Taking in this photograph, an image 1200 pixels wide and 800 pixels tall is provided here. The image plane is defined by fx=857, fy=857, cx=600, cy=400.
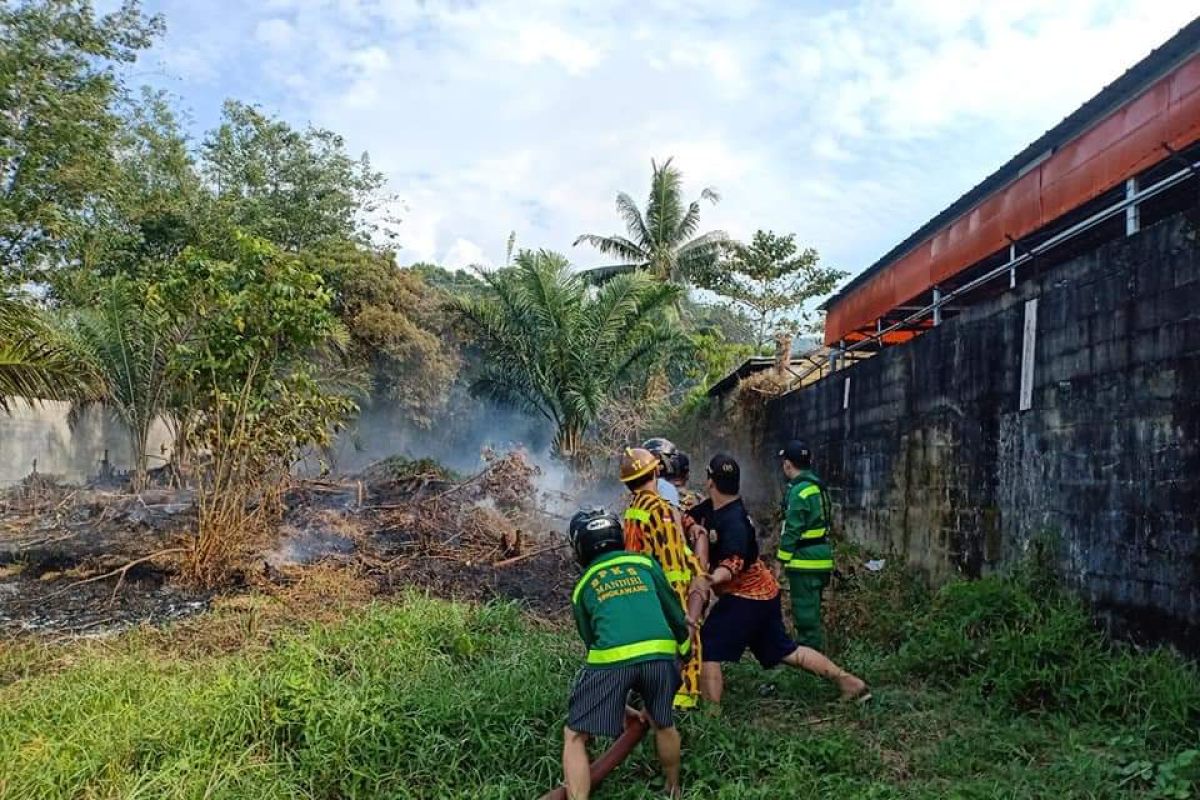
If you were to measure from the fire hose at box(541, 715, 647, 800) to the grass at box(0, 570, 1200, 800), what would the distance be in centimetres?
13

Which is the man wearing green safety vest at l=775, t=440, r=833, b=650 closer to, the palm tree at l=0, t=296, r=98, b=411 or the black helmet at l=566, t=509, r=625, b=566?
the black helmet at l=566, t=509, r=625, b=566

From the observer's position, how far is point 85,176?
1684cm

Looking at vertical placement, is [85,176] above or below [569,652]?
above

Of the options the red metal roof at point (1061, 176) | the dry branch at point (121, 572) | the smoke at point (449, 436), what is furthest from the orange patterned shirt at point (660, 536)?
the smoke at point (449, 436)

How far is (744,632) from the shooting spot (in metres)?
4.74

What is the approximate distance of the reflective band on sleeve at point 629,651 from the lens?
350 centimetres

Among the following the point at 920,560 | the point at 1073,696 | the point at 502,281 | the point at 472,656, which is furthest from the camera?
the point at 502,281

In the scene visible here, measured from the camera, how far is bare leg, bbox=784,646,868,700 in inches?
191

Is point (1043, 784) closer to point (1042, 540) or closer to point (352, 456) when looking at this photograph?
point (1042, 540)

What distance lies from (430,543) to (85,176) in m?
12.2

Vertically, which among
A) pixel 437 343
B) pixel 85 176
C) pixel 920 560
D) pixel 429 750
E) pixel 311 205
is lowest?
pixel 429 750

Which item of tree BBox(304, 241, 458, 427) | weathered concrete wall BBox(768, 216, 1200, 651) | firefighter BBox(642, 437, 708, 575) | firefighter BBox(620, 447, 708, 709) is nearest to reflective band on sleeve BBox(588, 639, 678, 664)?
firefighter BBox(620, 447, 708, 709)

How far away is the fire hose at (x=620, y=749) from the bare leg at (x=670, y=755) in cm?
14

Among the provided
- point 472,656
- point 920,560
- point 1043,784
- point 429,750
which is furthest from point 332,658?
point 920,560
